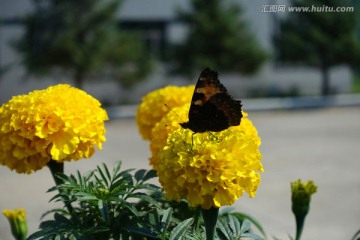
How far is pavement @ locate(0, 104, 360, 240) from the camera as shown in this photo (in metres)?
4.47

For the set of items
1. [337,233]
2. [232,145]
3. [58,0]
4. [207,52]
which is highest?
[58,0]

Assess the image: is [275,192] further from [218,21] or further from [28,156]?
[218,21]

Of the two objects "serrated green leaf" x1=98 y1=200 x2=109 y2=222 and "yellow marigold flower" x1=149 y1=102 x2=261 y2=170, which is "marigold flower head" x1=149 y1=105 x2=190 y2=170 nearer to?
"yellow marigold flower" x1=149 y1=102 x2=261 y2=170

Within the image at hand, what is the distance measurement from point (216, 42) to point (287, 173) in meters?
7.24

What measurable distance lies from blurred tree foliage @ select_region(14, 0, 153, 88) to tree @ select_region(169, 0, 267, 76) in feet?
4.72

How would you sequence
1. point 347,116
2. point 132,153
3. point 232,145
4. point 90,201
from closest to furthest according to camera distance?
point 232,145 → point 90,201 → point 132,153 → point 347,116

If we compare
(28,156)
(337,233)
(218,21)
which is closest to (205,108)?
(28,156)

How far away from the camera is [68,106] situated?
1319 millimetres

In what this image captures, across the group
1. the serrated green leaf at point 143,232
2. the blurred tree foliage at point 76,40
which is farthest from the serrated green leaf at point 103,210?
the blurred tree foliage at point 76,40

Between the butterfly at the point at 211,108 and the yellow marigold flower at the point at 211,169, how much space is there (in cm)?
9

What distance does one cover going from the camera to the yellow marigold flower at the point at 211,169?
99 centimetres

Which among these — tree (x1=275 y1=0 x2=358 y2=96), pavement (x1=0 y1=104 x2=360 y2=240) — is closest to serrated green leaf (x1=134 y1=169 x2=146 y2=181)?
pavement (x1=0 y1=104 x2=360 y2=240)

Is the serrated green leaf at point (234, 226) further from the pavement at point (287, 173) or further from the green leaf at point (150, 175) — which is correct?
the pavement at point (287, 173)

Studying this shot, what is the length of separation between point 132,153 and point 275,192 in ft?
9.59
